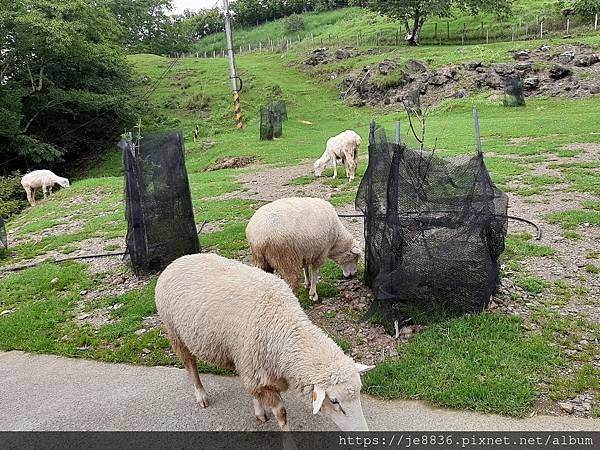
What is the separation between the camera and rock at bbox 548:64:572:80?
27.2 metres

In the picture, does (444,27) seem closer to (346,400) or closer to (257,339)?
(257,339)

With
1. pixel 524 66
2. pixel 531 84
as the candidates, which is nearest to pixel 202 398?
pixel 531 84

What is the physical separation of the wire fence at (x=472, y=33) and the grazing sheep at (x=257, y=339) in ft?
A: 136

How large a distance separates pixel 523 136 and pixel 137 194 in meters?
15.8

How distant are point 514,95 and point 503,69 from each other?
516 cm

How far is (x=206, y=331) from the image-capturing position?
168 inches

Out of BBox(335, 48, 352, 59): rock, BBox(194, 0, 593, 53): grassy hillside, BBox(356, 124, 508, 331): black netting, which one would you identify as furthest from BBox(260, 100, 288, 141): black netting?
BBox(194, 0, 593, 53): grassy hillside

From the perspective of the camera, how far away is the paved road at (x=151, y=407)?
4246 millimetres

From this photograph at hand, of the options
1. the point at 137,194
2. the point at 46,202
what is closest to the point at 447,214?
the point at 137,194

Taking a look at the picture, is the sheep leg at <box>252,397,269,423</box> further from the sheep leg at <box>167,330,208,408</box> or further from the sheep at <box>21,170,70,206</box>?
the sheep at <box>21,170,70,206</box>

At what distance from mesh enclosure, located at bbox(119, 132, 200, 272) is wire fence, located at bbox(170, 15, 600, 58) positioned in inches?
1535

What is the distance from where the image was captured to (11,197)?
20781mm

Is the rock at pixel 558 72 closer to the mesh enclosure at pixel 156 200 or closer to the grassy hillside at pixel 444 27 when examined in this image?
the grassy hillside at pixel 444 27

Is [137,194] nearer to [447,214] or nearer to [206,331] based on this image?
[206,331]
